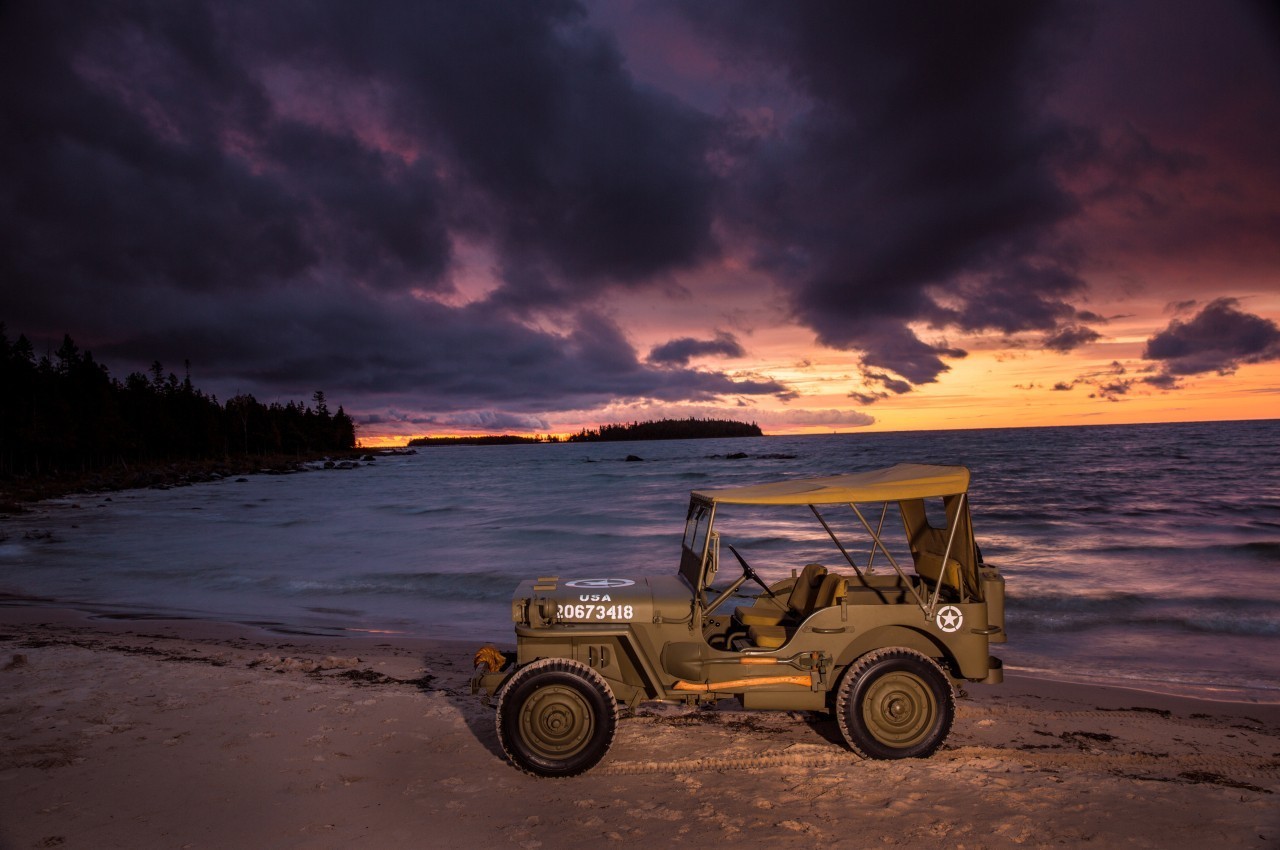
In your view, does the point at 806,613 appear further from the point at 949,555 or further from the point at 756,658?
the point at 949,555

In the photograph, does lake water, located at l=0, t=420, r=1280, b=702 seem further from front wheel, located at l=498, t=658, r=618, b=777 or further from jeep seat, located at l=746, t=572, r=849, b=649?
front wheel, located at l=498, t=658, r=618, b=777

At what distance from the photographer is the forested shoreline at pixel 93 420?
60406 mm

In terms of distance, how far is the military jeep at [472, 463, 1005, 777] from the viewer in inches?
217

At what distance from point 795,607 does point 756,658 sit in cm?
126

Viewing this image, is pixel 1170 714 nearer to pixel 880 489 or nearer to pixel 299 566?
pixel 880 489

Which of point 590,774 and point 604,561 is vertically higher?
point 590,774

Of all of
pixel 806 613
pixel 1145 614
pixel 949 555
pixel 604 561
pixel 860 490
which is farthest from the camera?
pixel 604 561

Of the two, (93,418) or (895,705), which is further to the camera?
(93,418)

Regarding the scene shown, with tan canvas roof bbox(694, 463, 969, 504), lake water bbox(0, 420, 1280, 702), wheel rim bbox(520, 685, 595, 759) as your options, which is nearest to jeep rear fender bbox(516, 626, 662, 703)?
wheel rim bbox(520, 685, 595, 759)

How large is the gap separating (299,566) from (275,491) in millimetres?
38425

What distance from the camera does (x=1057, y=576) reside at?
16.9 meters

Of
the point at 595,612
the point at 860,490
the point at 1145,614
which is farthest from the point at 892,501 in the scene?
the point at 1145,614

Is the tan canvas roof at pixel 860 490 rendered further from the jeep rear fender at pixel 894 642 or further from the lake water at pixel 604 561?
the lake water at pixel 604 561

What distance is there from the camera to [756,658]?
5.78 meters
